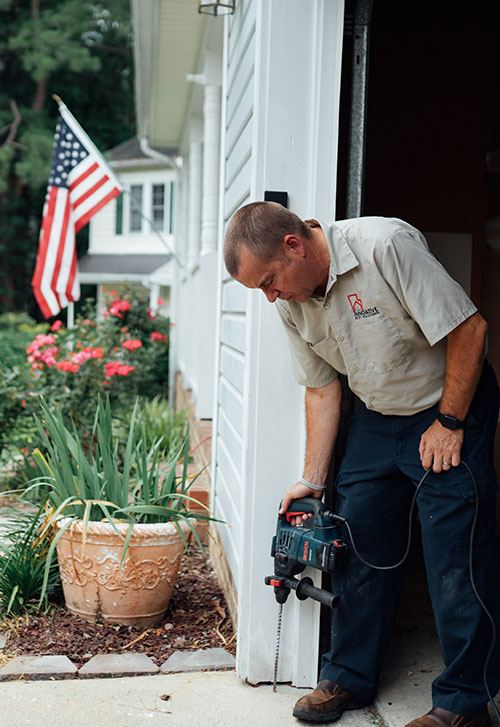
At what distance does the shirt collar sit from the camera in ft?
7.89

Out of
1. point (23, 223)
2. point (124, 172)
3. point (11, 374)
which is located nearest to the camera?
point (11, 374)

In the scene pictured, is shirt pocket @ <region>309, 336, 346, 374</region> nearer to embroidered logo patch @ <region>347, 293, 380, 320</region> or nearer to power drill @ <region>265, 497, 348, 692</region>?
embroidered logo patch @ <region>347, 293, 380, 320</region>

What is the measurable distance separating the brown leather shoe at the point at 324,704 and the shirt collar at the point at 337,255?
136 centimetres

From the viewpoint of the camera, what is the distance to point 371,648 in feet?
9.06

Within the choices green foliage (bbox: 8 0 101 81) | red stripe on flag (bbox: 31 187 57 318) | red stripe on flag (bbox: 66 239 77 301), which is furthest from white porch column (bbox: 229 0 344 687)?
green foliage (bbox: 8 0 101 81)

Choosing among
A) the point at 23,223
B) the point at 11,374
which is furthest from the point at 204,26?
the point at 23,223

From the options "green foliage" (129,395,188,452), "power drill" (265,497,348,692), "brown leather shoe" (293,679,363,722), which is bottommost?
"green foliage" (129,395,188,452)

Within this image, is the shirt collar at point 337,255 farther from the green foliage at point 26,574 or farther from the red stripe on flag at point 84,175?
the red stripe on flag at point 84,175

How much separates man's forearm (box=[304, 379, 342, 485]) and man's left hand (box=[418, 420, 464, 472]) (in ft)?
1.40

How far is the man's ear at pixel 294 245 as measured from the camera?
238cm

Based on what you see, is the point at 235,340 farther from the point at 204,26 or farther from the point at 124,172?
the point at 124,172

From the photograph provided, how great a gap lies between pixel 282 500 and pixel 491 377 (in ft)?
2.87

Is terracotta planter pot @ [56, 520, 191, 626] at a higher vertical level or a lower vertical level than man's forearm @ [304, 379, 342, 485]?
lower

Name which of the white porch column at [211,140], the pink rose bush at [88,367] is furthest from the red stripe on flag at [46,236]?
the white porch column at [211,140]
